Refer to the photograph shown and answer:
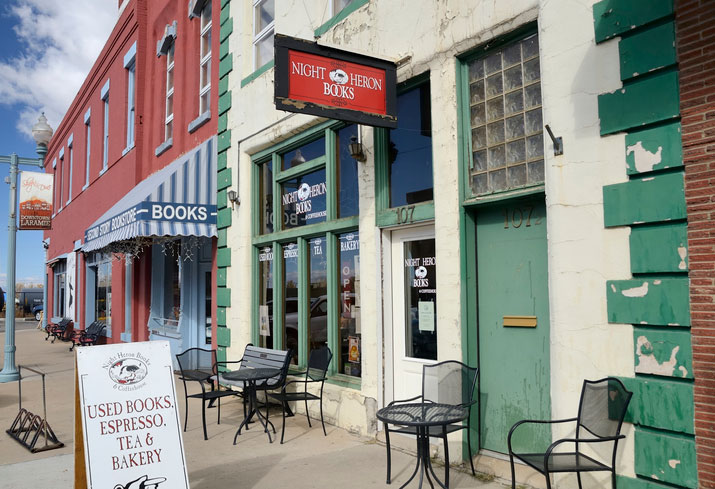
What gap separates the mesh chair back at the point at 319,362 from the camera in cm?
701

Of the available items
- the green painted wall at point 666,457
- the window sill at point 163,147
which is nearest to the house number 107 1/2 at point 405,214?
the green painted wall at point 666,457

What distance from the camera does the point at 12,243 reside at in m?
12.4

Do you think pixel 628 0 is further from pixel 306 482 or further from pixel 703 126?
pixel 306 482

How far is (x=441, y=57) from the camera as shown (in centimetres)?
582

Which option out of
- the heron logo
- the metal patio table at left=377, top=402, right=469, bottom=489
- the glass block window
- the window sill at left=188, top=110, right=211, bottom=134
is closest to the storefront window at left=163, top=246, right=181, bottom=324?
the window sill at left=188, top=110, right=211, bottom=134

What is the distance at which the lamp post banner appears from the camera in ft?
47.6

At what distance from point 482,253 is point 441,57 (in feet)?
6.23

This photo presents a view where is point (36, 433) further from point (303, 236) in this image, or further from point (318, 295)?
point (303, 236)

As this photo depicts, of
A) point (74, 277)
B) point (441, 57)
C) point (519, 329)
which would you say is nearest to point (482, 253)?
point (519, 329)

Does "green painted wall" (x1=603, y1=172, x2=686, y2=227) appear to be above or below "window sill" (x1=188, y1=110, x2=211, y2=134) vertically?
below

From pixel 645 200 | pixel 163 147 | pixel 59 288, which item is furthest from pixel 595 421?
pixel 59 288

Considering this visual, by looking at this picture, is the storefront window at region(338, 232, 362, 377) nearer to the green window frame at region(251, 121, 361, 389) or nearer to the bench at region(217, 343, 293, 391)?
the green window frame at region(251, 121, 361, 389)

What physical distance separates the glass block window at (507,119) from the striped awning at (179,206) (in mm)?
5468

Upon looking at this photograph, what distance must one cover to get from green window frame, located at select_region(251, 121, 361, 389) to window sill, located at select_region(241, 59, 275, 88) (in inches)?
43.6
